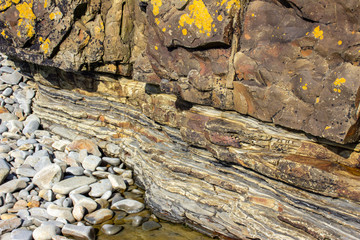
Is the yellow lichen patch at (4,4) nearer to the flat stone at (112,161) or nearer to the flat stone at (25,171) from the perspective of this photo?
the flat stone at (25,171)

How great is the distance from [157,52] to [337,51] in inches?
115

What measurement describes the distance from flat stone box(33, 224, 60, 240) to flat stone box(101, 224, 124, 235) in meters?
0.75

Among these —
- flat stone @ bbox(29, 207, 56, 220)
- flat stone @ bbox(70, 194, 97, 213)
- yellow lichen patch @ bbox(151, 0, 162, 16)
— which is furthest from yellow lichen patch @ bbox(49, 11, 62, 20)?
flat stone @ bbox(29, 207, 56, 220)

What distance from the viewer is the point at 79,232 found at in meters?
5.45

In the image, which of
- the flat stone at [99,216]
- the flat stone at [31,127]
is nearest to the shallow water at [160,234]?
the flat stone at [99,216]

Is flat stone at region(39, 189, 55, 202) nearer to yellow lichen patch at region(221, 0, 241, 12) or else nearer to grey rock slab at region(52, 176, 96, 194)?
grey rock slab at region(52, 176, 96, 194)

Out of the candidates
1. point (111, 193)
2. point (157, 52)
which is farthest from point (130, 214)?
point (157, 52)

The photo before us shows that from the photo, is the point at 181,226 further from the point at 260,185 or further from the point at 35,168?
the point at 35,168

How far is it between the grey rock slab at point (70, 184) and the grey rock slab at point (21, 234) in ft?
3.77

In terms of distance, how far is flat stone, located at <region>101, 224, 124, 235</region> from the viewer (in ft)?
18.5

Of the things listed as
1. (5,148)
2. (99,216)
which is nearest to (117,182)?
(99,216)

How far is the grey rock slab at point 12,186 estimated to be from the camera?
249 inches

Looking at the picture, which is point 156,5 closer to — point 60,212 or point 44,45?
point 44,45

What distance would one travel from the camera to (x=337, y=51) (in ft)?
13.0
